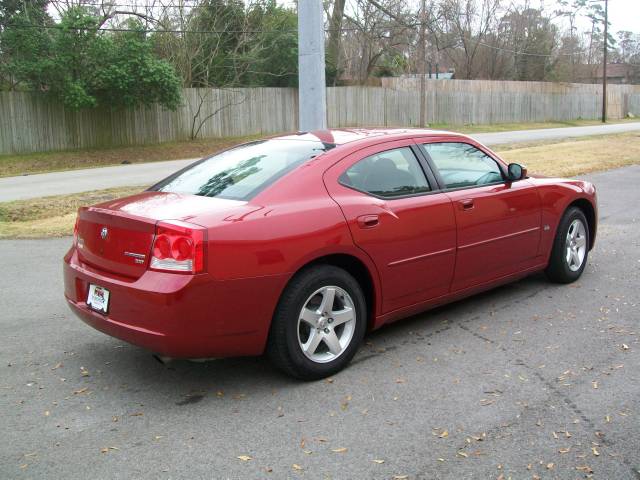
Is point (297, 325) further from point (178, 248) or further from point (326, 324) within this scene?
point (178, 248)

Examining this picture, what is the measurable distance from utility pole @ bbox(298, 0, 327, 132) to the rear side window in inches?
141

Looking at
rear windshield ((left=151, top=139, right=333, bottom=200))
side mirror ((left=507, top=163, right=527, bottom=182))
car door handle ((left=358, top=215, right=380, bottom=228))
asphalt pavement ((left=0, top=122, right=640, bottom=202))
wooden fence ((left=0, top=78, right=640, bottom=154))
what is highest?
wooden fence ((left=0, top=78, right=640, bottom=154))

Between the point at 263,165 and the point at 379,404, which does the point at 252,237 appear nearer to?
the point at 263,165

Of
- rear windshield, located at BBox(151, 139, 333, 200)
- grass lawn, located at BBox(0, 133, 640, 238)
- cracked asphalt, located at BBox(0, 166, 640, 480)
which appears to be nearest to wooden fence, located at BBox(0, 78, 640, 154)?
grass lawn, located at BBox(0, 133, 640, 238)

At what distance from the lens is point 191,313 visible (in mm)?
3598

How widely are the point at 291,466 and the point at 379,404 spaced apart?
822mm

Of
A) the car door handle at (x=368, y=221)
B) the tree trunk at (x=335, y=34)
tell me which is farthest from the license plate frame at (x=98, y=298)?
the tree trunk at (x=335, y=34)

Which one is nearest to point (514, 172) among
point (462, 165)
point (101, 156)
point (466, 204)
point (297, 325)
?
point (462, 165)

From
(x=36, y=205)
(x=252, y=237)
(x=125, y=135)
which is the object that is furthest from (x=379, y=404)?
(x=125, y=135)

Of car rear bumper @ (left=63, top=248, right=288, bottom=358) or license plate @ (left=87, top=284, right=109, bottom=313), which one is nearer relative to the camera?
car rear bumper @ (left=63, top=248, right=288, bottom=358)

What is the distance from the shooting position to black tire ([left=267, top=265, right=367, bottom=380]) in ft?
12.8

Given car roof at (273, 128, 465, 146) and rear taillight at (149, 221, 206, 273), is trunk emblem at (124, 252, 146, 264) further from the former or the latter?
car roof at (273, 128, 465, 146)

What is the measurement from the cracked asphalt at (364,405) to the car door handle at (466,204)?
0.93 metres

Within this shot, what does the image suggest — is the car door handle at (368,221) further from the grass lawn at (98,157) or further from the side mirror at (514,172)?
the grass lawn at (98,157)
